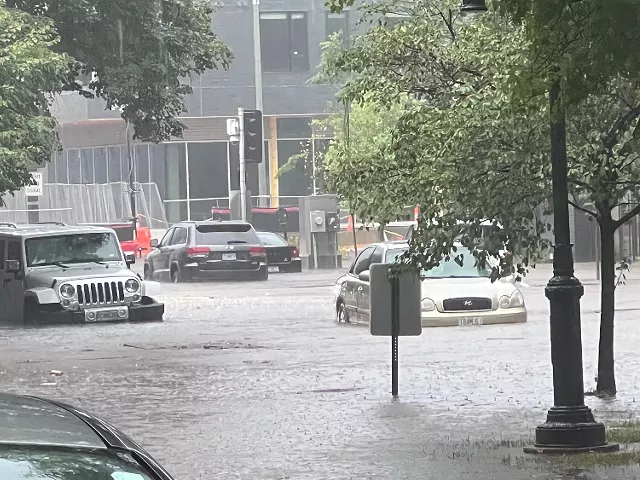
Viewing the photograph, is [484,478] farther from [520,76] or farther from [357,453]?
[520,76]

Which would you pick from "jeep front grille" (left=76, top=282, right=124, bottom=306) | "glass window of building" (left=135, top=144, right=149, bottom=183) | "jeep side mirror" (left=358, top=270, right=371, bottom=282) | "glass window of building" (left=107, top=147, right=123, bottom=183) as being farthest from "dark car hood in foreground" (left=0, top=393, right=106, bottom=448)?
"glass window of building" (left=107, top=147, right=123, bottom=183)

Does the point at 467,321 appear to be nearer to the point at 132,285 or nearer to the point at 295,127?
the point at 132,285

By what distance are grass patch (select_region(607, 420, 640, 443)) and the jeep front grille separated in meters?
14.5

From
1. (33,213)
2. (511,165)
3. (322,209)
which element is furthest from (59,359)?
(33,213)

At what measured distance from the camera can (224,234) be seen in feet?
132

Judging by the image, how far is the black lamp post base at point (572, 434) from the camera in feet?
34.9

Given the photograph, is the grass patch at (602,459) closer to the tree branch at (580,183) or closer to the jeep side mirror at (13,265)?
the tree branch at (580,183)

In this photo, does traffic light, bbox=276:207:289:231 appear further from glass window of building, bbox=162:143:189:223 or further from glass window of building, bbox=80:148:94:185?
glass window of building, bbox=80:148:94:185

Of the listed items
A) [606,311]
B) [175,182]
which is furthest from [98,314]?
[175,182]

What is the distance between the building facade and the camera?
65.0 meters

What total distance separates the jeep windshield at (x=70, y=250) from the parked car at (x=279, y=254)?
17.3m

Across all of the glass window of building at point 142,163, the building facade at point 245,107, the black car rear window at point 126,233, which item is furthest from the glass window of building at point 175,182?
the black car rear window at point 126,233

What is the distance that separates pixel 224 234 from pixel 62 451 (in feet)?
119

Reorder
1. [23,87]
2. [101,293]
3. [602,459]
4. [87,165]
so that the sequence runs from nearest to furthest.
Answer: [602,459], [23,87], [101,293], [87,165]
